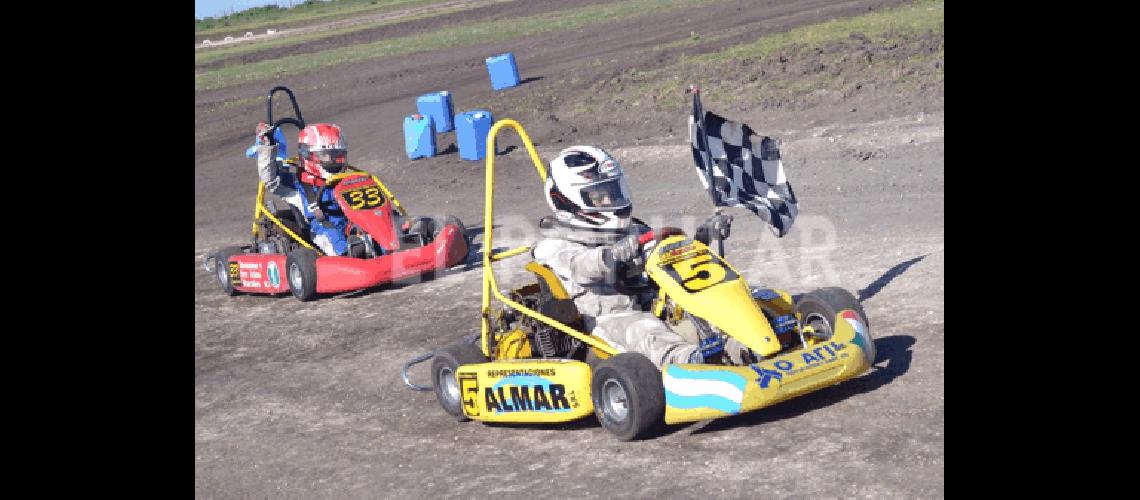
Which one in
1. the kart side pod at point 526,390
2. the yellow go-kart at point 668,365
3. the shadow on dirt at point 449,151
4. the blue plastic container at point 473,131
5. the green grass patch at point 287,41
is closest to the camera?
the yellow go-kart at point 668,365

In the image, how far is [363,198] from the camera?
11367 mm

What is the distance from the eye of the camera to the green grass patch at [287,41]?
43.9 metres

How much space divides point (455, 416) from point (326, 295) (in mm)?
4289

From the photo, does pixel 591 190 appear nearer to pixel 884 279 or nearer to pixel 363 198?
pixel 884 279

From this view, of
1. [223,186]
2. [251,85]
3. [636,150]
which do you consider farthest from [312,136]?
[251,85]

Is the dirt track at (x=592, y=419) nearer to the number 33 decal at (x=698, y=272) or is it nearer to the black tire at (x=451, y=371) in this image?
the black tire at (x=451, y=371)

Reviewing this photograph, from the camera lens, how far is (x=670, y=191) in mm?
13727

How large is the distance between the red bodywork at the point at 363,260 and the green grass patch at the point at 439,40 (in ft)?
72.7

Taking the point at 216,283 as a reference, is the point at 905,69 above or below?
above

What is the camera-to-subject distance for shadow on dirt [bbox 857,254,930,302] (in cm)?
868

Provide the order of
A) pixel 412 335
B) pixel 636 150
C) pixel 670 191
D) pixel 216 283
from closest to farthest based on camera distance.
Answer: pixel 412 335 → pixel 216 283 → pixel 670 191 → pixel 636 150

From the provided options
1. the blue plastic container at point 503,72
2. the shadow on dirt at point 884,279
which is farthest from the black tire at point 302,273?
the blue plastic container at point 503,72

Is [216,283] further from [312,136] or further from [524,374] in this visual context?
[524,374]

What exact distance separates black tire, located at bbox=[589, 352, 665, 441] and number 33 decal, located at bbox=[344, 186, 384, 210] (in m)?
5.45
